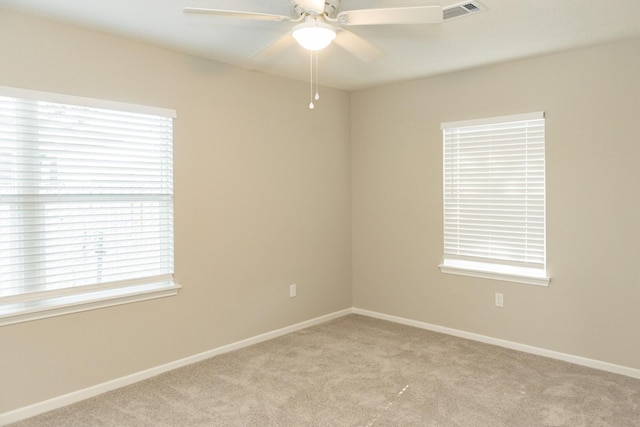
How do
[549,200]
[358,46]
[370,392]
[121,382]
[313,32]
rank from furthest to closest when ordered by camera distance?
[549,200]
[358,46]
[121,382]
[370,392]
[313,32]

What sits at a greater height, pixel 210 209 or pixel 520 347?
pixel 210 209

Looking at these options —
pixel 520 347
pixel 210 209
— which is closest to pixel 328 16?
pixel 210 209

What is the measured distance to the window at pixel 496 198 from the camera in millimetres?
3770

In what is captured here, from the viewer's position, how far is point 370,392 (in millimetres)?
3105

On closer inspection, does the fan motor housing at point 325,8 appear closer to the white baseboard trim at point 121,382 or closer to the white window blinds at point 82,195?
the white window blinds at point 82,195

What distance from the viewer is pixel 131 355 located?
330 centimetres

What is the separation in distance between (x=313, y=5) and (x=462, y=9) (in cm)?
102

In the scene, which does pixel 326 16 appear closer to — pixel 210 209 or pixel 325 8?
pixel 325 8

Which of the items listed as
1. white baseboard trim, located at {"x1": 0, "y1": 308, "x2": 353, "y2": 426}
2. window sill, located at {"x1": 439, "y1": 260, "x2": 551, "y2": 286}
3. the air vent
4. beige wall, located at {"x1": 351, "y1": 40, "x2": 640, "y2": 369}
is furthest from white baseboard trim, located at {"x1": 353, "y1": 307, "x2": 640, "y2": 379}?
the air vent

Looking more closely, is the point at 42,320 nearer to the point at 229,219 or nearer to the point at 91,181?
the point at 91,181

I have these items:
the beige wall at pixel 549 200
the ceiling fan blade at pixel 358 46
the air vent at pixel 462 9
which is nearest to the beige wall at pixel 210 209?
the beige wall at pixel 549 200

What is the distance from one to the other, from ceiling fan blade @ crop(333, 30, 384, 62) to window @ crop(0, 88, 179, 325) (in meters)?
1.40

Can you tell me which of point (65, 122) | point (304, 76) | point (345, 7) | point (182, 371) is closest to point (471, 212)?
point (304, 76)

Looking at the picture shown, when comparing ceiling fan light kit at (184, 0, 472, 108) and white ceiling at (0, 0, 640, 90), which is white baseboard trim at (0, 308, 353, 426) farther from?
ceiling fan light kit at (184, 0, 472, 108)
